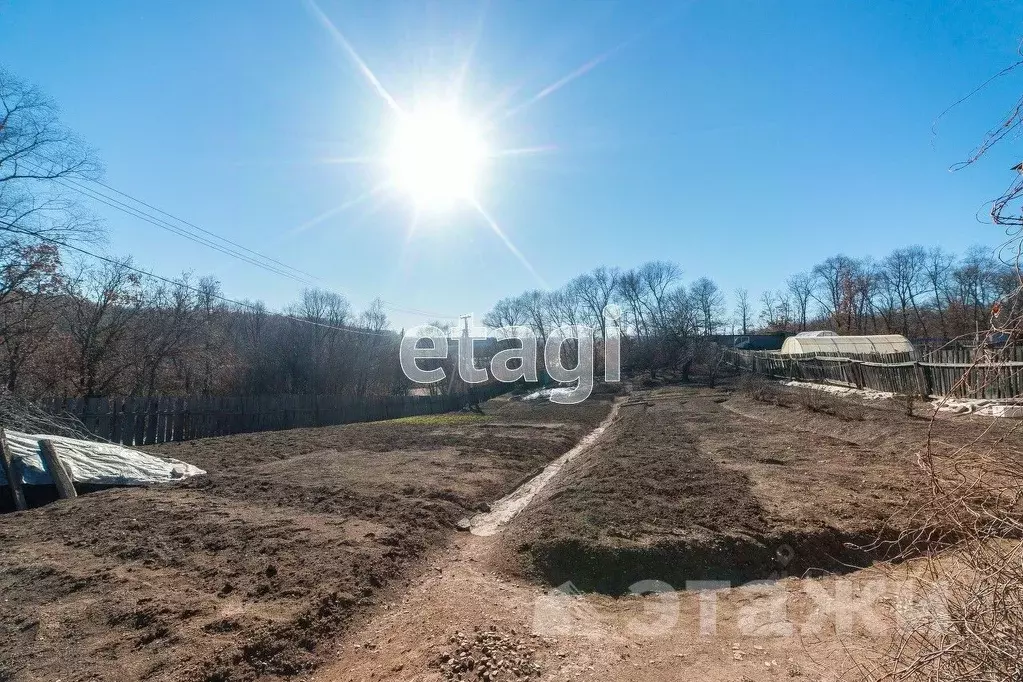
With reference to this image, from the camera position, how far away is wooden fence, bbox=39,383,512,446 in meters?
16.2

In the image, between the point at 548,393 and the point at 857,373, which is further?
the point at 548,393

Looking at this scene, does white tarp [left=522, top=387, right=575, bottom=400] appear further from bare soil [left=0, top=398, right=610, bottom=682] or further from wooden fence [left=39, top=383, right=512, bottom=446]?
bare soil [left=0, top=398, right=610, bottom=682]

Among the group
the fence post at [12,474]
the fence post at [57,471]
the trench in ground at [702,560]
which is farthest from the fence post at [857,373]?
the fence post at [12,474]

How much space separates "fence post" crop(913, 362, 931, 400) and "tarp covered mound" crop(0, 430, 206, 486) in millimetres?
18983

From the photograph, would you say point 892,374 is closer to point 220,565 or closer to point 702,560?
point 702,560

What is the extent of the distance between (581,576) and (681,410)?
56.5 ft

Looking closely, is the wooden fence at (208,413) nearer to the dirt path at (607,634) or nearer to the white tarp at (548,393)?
the white tarp at (548,393)

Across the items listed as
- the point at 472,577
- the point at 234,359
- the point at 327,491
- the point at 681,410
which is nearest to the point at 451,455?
A: the point at 327,491

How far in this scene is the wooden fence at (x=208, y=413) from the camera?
16.2 meters

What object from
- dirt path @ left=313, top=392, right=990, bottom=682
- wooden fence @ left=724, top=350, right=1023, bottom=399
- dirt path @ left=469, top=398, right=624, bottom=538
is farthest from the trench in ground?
wooden fence @ left=724, top=350, right=1023, bottom=399

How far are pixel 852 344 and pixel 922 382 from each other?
57.2 ft

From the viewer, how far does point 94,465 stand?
9.41 meters

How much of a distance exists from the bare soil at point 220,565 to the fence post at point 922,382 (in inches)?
492

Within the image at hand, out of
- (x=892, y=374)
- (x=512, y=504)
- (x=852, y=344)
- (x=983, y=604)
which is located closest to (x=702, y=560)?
(x=983, y=604)
